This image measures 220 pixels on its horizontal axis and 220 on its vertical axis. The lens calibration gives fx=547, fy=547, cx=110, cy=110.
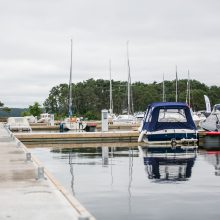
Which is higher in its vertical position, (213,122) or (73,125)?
(213,122)

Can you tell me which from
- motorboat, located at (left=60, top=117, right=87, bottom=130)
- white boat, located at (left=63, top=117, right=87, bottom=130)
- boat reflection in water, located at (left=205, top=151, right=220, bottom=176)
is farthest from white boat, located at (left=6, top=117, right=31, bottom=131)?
boat reflection in water, located at (left=205, top=151, right=220, bottom=176)

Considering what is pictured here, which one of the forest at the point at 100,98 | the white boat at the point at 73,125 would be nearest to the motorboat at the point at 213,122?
the white boat at the point at 73,125

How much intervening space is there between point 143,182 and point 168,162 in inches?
229

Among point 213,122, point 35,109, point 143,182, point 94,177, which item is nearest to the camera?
point 143,182

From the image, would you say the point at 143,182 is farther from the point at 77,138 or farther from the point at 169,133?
the point at 77,138

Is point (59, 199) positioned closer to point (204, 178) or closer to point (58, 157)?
point (204, 178)

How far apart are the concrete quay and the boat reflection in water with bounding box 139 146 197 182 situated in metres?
4.29

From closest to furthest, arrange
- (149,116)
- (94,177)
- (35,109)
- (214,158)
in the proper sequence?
(94,177) → (214,158) → (149,116) → (35,109)

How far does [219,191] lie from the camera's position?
14.5 meters

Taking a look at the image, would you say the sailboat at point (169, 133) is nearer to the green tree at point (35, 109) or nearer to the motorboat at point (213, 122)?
the motorboat at point (213, 122)

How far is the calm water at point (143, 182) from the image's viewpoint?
1198 cm

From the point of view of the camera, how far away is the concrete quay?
9.66 metres

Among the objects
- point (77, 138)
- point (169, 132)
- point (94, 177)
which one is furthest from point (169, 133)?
point (94, 177)

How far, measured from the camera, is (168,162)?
22000 millimetres
